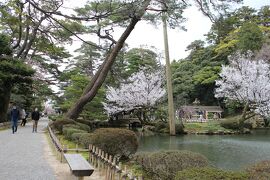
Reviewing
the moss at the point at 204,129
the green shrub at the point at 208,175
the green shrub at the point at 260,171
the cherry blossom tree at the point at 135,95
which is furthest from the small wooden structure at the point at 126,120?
the green shrub at the point at 208,175

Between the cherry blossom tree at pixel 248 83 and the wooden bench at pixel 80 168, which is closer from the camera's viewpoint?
the wooden bench at pixel 80 168

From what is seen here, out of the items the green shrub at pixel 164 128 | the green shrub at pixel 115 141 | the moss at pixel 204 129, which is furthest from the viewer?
the moss at pixel 204 129

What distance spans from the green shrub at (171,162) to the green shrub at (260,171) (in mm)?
1753

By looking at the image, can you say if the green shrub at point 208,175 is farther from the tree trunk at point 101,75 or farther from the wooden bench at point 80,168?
the tree trunk at point 101,75

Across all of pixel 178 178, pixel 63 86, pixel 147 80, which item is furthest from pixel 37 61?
pixel 178 178

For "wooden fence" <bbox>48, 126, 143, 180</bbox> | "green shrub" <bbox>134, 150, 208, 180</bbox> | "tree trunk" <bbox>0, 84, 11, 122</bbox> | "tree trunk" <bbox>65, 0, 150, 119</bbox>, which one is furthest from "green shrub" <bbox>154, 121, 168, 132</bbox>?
"green shrub" <bbox>134, 150, 208, 180</bbox>

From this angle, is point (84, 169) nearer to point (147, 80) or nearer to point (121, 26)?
point (121, 26)

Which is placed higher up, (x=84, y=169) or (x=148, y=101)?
(x=148, y=101)

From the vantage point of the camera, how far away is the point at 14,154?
9.68 meters

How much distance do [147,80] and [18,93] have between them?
39.9ft

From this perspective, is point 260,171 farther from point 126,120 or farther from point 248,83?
point 126,120

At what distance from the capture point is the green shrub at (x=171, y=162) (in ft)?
20.3

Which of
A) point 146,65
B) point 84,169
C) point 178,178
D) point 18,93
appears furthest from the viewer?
point 146,65

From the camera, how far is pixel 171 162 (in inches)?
250
